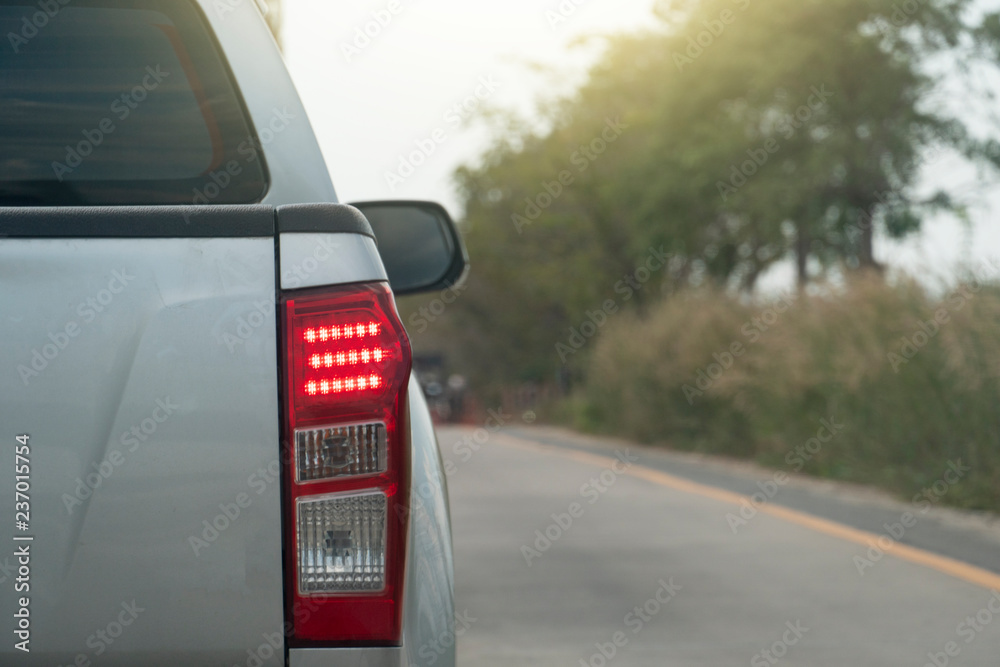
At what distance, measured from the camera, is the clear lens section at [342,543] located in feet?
6.26

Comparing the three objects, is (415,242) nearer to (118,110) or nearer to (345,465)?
(118,110)

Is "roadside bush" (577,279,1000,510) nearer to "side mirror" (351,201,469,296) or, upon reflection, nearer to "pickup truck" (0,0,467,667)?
"side mirror" (351,201,469,296)

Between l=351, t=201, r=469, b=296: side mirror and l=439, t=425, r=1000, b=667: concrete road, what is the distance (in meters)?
2.81

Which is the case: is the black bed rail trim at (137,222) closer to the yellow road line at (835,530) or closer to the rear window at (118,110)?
the rear window at (118,110)

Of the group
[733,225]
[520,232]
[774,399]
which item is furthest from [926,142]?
[520,232]

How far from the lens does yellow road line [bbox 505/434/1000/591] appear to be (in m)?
7.45

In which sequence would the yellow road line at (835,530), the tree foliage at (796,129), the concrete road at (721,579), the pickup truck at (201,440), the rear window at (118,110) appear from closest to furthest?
1. the pickup truck at (201,440)
2. the rear window at (118,110)
3. the concrete road at (721,579)
4. the yellow road line at (835,530)
5. the tree foliage at (796,129)

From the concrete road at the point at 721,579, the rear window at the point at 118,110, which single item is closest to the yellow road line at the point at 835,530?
the concrete road at the point at 721,579

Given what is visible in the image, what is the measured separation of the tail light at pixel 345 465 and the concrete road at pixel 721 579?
148 inches

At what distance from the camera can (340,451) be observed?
6.36ft

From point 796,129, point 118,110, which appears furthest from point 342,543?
point 796,129

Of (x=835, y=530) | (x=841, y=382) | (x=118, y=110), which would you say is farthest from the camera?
(x=841, y=382)

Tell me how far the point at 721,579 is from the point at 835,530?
2.26 metres

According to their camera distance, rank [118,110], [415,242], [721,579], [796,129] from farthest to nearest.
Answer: [796,129]
[721,579]
[415,242]
[118,110]
